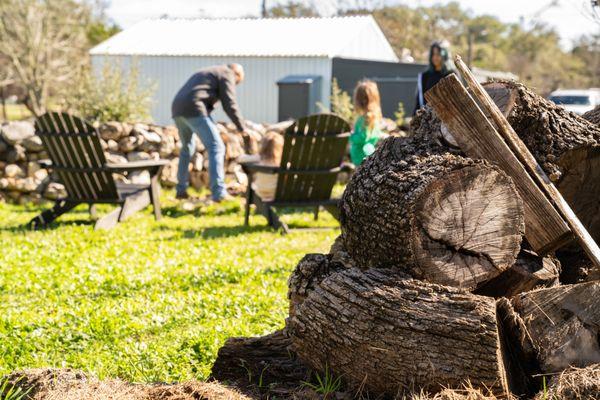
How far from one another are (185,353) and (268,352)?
798mm

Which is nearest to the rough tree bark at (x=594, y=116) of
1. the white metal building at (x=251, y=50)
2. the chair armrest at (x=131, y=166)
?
the chair armrest at (x=131, y=166)

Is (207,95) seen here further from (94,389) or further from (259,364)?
(94,389)

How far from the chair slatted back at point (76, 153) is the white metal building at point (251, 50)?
16486mm

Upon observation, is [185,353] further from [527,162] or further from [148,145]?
[148,145]

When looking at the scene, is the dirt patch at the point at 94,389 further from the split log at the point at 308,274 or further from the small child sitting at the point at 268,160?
the small child sitting at the point at 268,160

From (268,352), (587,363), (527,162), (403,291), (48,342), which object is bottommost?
(48,342)

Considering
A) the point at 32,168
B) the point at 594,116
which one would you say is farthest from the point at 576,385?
the point at 32,168

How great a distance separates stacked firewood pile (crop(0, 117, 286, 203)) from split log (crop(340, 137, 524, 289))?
696 cm

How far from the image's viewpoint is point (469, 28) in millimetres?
63156

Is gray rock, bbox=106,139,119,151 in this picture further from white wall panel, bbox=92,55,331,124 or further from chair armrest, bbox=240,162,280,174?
white wall panel, bbox=92,55,331,124

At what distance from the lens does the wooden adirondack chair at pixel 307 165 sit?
7965 mm

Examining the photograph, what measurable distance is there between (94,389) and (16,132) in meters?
7.79

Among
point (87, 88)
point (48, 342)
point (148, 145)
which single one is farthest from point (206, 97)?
point (48, 342)

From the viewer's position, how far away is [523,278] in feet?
10.5
